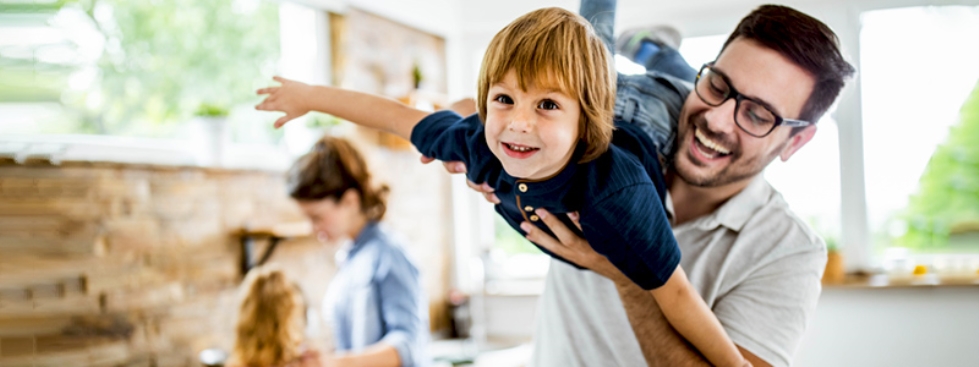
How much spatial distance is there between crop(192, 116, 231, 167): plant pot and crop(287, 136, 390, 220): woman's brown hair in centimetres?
57

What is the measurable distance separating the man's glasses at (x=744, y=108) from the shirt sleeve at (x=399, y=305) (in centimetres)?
86

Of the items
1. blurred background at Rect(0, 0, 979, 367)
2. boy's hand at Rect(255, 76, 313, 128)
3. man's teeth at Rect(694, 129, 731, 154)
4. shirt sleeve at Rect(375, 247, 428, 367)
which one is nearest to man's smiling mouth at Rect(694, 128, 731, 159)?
man's teeth at Rect(694, 129, 731, 154)

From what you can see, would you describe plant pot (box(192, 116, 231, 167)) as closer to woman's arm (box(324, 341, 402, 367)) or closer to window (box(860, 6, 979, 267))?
woman's arm (box(324, 341, 402, 367))

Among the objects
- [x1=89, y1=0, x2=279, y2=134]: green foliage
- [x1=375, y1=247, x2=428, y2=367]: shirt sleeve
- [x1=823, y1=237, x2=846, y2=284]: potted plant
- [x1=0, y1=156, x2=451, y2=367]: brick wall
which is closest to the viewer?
[x1=0, y1=156, x2=451, y2=367]: brick wall

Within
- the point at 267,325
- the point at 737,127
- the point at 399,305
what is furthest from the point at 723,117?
the point at 267,325

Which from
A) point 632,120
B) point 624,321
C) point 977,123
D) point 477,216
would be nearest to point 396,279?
point 624,321

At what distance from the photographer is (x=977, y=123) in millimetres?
795

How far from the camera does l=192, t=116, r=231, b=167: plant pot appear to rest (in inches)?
81.1

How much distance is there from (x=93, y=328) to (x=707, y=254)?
4.56 ft

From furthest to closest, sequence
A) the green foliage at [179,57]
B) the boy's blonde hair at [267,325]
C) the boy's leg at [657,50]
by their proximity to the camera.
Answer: the green foliage at [179,57], the boy's blonde hair at [267,325], the boy's leg at [657,50]

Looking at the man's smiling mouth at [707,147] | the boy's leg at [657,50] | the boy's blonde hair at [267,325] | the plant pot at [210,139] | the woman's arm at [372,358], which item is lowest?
the woman's arm at [372,358]

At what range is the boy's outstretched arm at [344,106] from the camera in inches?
31.8

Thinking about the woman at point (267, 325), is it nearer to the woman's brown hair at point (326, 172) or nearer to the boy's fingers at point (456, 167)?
the woman's brown hair at point (326, 172)

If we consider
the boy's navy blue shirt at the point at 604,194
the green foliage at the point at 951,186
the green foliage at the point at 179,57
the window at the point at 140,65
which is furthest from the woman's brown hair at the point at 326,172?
the green foliage at the point at 951,186
